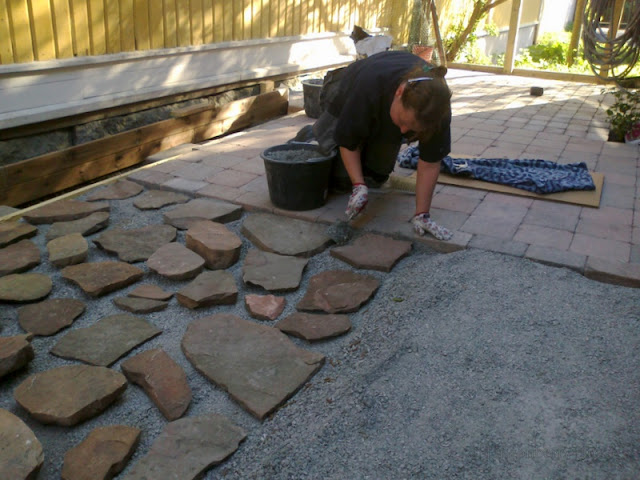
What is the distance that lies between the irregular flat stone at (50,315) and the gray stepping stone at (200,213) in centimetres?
92

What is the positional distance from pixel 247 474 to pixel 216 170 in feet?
9.20

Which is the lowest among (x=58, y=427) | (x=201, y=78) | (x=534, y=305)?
(x=58, y=427)

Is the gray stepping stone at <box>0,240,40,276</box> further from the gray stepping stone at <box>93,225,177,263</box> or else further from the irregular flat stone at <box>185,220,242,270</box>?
the irregular flat stone at <box>185,220,242,270</box>

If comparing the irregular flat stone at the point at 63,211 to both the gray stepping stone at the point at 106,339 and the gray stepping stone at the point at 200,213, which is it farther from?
the gray stepping stone at the point at 106,339

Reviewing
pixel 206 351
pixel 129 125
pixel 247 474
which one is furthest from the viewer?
pixel 129 125

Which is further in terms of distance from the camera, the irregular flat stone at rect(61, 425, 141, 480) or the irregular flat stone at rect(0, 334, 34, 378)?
the irregular flat stone at rect(0, 334, 34, 378)

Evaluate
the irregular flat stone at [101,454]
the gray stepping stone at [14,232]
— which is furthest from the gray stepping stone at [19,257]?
the irregular flat stone at [101,454]

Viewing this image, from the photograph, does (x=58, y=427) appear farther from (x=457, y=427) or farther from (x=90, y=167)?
(x=90, y=167)

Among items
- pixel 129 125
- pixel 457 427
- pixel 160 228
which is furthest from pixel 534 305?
pixel 129 125

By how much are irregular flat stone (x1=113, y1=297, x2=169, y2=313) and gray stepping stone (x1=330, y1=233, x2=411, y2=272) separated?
Result: 0.97 metres

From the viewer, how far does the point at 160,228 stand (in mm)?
3436

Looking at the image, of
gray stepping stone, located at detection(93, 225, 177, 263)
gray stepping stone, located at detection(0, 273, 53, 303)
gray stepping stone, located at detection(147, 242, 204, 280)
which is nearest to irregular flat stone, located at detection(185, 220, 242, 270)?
gray stepping stone, located at detection(147, 242, 204, 280)

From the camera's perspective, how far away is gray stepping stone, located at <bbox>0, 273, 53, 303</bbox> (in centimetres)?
273

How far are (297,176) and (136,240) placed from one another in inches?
39.0
